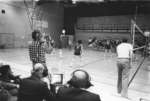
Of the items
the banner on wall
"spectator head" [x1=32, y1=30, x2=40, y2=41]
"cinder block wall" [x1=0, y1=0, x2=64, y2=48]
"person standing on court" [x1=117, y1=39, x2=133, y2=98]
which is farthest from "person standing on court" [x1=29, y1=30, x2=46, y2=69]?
"cinder block wall" [x1=0, y1=0, x2=64, y2=48]

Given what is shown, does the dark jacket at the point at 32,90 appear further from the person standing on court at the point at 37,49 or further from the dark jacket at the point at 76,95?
the person standing on court at the point at 37,49

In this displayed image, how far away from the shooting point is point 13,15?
1634 centimetres

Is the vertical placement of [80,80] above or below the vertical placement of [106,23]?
below

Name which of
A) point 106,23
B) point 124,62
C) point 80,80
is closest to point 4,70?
point 80,80

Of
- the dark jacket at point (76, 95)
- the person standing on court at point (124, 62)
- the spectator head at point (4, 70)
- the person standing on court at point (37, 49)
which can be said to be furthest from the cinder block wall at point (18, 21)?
the dark jacket at point (76, 95)

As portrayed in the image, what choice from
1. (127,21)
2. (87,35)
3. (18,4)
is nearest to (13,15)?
(18,4)

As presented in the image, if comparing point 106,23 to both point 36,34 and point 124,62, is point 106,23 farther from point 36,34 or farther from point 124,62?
point 36,34

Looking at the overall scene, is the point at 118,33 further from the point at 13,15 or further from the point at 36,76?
the point at 36,76

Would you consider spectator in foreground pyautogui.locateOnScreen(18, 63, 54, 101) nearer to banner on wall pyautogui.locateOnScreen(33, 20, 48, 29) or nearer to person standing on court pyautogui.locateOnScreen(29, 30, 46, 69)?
person standing on court pyautogui.locateOnScreen(29, 30, 46, 69)

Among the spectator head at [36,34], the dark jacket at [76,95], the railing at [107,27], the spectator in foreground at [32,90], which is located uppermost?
the railing at [107,27]

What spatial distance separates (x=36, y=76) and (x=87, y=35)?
19442 millimetres

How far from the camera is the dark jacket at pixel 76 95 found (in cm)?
153

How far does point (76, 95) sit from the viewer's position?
1.57 meters

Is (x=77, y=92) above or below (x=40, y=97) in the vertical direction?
above
